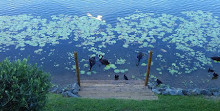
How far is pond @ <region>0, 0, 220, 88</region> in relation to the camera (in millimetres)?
13133

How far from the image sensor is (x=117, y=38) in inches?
643

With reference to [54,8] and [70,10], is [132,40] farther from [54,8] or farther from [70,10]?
[54,8]

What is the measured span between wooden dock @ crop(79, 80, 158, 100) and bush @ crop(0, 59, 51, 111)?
4097 millimetres

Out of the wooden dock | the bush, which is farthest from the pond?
the bush

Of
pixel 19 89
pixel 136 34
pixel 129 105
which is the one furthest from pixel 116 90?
pixel 136 34

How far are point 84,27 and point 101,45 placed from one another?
3.29 metres

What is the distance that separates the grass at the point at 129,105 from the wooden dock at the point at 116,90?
0.82 m

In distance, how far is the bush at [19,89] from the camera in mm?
5000

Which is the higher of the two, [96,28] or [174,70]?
[96,28]

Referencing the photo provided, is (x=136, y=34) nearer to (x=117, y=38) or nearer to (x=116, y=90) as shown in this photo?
(x=117, y=38)

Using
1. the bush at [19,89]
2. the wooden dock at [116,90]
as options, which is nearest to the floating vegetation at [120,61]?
the wooden dock at [116,90]

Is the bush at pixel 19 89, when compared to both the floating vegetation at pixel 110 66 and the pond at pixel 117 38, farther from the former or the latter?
the floating vegetation at pixel 110 66

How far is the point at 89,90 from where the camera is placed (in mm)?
9945

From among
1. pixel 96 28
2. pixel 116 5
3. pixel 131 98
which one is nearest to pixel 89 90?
pixel 131 98
